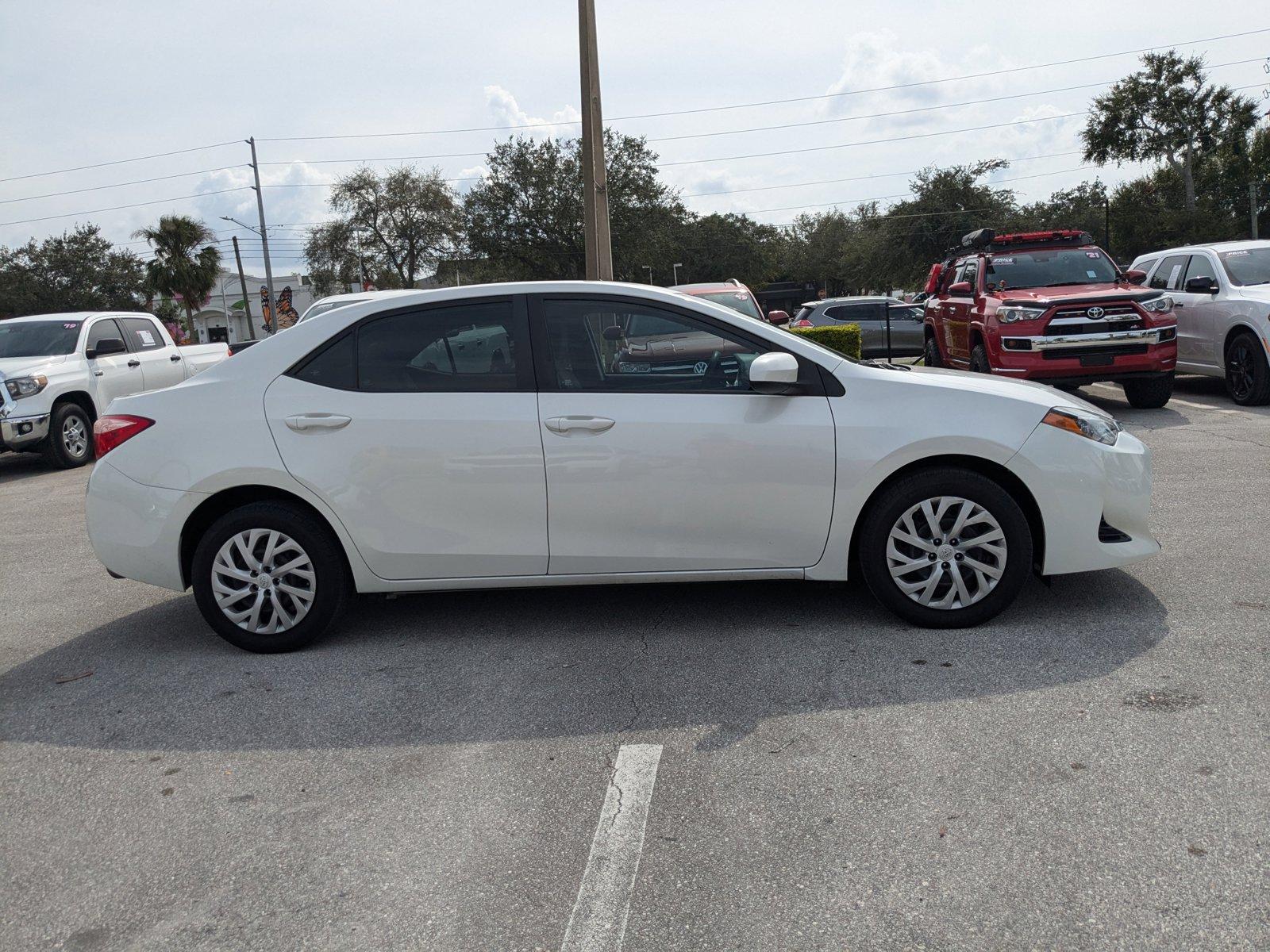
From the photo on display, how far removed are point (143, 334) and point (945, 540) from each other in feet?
41.5

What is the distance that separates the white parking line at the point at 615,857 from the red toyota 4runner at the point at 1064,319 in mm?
8916

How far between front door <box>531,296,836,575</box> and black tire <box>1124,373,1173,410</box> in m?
8.57

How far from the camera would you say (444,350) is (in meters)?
4.93

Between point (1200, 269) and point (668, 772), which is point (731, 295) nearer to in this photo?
point (1200, 269)

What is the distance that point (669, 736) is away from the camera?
152 inches

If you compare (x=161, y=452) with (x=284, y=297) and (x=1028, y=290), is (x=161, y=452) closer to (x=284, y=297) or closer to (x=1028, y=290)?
(x=1028, y=290)

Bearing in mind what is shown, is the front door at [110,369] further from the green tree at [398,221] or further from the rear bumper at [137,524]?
the green tree at [398,221]

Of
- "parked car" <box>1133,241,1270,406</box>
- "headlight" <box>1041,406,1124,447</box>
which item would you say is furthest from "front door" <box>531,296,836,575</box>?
"parked car" <box>1133,241,1270,406</box>

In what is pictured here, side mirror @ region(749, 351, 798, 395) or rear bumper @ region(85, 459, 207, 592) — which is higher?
side mirror @ region(749, 351, 798, 395)

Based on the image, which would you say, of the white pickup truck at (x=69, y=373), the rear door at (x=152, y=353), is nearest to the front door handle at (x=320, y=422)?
the white pickup truck at (x=69, y=373)

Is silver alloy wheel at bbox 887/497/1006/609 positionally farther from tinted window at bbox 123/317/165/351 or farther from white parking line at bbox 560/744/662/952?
tinted window at bbox 123/317/165/351

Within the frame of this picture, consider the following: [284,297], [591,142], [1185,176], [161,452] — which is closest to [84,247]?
[284,297]

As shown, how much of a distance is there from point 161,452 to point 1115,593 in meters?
4.51

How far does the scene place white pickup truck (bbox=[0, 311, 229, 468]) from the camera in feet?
40.1
